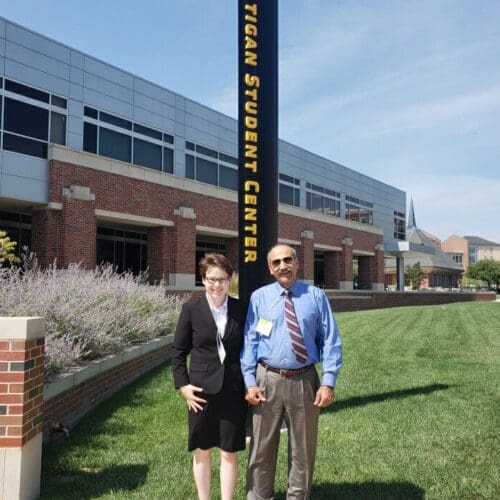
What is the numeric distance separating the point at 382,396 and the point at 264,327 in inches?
167

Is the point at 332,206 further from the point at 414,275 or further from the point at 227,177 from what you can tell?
the point at 414,275

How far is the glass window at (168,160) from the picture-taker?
2569 cm

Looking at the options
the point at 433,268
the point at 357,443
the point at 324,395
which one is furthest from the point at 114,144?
the point at 433,268

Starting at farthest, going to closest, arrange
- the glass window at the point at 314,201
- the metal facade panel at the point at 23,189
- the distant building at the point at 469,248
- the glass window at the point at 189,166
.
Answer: the distant building at the point at 469,248 < the glass window at the point at 314,201 < the glass window at the point at 189,166 < the metal facade panel at the point at 23,189

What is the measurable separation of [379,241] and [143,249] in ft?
76.1

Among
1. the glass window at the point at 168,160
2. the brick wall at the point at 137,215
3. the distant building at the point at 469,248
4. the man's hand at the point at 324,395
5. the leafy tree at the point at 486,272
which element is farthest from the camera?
the distant building at the point at 469,248

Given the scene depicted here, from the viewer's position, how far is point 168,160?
25.9 metres

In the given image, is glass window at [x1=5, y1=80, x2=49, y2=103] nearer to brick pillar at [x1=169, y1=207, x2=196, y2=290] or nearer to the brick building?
the brick building

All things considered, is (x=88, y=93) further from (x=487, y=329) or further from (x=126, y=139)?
(x=487, y=329)

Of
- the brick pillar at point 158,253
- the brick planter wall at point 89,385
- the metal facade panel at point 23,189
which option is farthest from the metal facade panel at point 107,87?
the brick planter wall at point 89,385

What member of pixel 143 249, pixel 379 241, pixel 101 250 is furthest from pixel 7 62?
pixel 379 241

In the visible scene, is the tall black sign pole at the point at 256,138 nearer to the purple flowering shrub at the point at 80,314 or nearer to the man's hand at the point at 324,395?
the purple flowering shrub at the point at 80,314

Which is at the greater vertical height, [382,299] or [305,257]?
[305,257]

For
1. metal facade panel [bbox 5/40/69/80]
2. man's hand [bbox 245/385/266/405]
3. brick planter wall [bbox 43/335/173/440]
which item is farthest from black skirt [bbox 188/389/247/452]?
metal facade panel [bbox 5/40/69/80]
